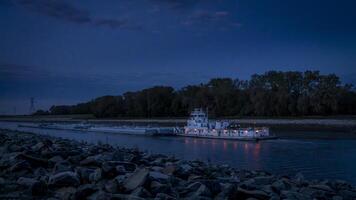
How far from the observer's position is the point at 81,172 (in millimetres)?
11094

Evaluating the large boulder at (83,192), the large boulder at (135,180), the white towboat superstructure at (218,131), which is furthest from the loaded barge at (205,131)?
the large boulder at (83,192)

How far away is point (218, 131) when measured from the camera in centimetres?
6225

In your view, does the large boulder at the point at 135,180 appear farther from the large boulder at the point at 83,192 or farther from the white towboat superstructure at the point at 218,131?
the white towboat superstructure at the point at 218,131

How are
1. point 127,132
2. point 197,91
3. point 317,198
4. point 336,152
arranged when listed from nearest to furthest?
point 317,198
point 336,152
point 127,132
point 197,91

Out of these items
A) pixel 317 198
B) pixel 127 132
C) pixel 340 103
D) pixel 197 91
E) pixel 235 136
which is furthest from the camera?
pixel 197 91

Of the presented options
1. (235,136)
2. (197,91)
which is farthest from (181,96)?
(235,136)

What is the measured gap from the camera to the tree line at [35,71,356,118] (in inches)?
3723

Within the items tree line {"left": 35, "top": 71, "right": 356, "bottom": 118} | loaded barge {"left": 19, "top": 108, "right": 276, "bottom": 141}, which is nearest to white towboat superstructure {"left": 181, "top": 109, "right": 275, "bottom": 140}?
loaded barge {"left": 19, "top": 108, "right": 276, "bottom": 141}

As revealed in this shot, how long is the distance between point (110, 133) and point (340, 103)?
5014cm

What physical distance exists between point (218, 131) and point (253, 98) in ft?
138

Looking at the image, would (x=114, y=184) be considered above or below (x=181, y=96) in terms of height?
below

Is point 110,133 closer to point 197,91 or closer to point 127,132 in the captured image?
point 127,132

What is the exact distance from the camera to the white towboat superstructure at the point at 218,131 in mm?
57312

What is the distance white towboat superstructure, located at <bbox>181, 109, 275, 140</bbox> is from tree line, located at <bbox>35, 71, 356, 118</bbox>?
1268 inches
